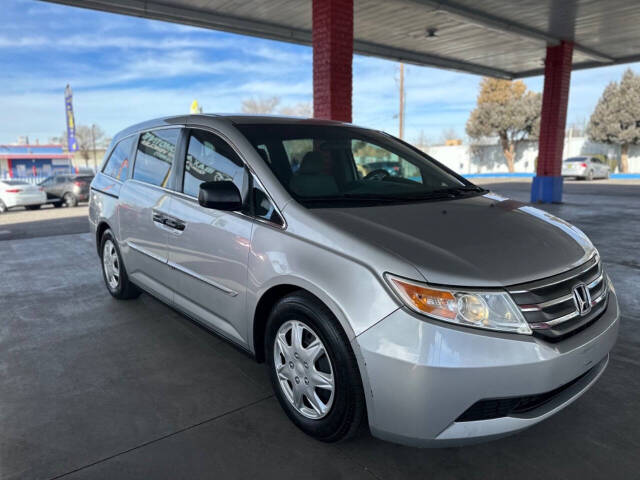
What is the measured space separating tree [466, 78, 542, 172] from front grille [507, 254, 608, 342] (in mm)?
41480

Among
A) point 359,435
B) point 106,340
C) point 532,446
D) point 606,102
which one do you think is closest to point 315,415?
point 359,435

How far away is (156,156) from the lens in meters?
3.75

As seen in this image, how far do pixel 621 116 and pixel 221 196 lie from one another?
39.2 metres

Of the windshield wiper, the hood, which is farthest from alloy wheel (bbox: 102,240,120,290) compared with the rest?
the windshield wiper

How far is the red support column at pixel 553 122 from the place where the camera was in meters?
13.1

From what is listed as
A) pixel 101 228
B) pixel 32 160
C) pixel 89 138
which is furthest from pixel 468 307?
pixel 89 138

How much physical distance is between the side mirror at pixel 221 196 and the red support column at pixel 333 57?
5.16 meters

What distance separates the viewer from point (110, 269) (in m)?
4.69

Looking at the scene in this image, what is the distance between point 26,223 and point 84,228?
285cm

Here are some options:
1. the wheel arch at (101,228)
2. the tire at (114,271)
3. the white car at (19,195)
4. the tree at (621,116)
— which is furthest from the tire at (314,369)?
the tree at (621,116)

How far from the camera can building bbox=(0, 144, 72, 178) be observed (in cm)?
4641

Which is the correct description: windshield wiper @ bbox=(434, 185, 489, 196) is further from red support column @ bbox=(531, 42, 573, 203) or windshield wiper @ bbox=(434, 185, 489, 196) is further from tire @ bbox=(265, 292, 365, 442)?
red support column @ bbox=(531, 42, 573, 203)

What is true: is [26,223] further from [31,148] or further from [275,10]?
[31,148]

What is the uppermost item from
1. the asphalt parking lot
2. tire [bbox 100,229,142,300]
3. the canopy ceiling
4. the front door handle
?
the canopy ceiling
